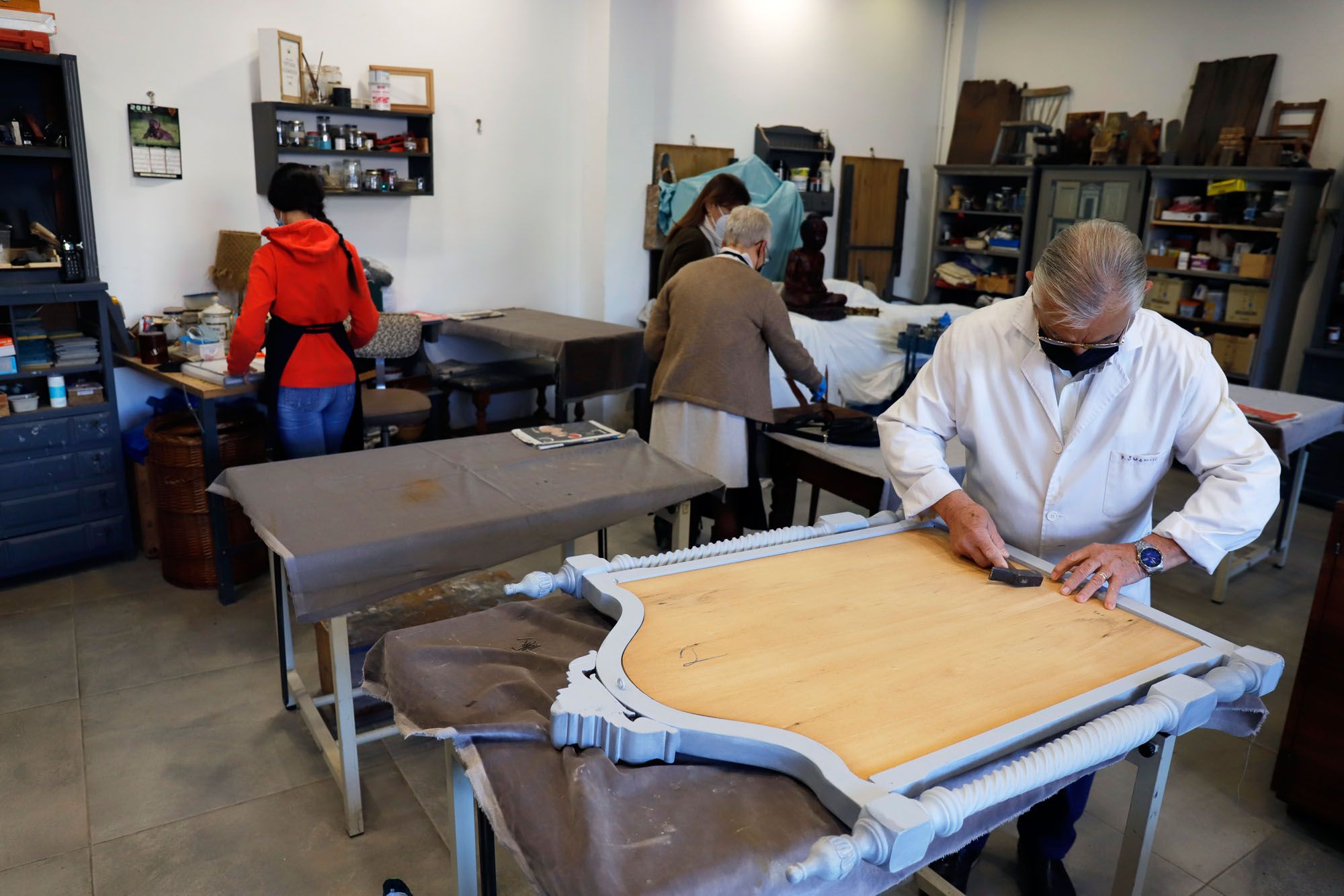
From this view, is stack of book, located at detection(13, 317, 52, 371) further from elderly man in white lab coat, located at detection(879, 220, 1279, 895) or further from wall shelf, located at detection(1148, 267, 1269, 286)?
wall shelf, located at detection(1148, 267, 1269, 286)

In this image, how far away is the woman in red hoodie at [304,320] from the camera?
10.7ft

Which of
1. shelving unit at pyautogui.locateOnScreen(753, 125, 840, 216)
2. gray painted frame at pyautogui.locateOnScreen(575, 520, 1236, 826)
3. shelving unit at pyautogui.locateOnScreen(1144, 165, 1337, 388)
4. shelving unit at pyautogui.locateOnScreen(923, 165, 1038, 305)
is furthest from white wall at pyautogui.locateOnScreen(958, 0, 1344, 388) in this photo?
gray painted frame at pyautogui.locateOnScreen(575, 520, 1236, 826)

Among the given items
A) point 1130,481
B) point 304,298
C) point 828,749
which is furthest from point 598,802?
point 304,298

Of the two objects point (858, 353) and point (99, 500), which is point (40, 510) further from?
point (858, 353)

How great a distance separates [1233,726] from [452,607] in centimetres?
195

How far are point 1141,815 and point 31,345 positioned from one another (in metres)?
4.07

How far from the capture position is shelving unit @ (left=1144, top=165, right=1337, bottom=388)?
5.56 meters

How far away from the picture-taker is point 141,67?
419 centimetres

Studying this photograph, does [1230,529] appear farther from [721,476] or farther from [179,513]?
[179,513]

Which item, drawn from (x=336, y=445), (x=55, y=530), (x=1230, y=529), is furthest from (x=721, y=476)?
(x=55, y=530)

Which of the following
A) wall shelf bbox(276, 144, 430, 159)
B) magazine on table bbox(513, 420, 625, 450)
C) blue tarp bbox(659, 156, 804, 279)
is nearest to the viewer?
magazine on table bbox(513, 420, 625, 450)

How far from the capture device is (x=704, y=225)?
400 cm

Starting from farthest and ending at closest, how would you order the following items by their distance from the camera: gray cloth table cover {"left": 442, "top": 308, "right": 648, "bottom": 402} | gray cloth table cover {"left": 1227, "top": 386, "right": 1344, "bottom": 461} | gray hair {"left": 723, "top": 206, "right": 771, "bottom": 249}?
gray cloth table cover {"left": 442, "top": 308, "right": 648, "bottom": 402} < gray cloth table cover {"left": 1227, "top": 386, "right": 1344, "bottom": 461} < gray hair {"left": 723, "top": 206, "right": 771, "bottom": 249}

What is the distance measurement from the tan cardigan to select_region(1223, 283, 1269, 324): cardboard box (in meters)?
3.89
